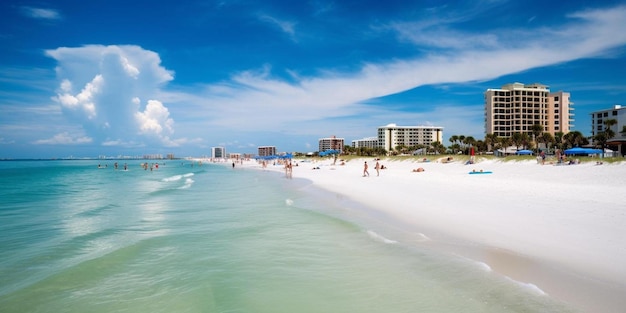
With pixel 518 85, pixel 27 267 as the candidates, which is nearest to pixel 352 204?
pixel 27 267

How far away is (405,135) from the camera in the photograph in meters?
143

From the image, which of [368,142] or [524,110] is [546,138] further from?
[368,142]

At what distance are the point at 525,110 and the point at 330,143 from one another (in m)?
109

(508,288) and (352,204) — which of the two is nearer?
(508,288)

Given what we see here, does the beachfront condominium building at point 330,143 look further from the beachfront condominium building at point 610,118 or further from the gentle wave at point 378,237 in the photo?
the gentle wave at point 378,237

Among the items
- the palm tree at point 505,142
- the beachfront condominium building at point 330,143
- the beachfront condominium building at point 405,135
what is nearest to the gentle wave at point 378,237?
the palm tree at point 505,142

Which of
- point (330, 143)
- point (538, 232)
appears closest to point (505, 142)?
point (538, 232)

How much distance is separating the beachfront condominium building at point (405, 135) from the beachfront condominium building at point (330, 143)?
41437mm

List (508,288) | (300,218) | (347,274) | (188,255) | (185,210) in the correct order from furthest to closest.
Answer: (185,210)
(300,218)
(188,255)
(347,274)
(508,288)

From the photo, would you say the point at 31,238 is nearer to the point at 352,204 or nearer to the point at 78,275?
Result: the point at 78,275

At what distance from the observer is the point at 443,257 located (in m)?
7.10

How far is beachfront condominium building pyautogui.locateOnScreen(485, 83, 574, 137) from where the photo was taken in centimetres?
9200

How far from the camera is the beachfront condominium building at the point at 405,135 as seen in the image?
14162 centimetres

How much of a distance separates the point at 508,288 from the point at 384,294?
1930mm
